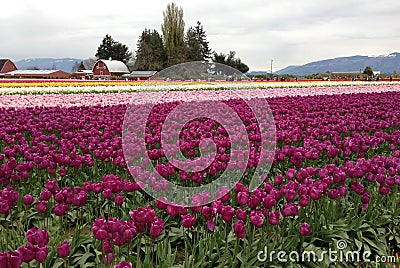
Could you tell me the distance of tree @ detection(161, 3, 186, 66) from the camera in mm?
53344

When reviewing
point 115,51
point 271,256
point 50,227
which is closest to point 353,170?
point 271,256

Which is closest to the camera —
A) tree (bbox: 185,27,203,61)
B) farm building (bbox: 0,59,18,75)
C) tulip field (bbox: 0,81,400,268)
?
tulip field (bbox: 0,81,400,268)

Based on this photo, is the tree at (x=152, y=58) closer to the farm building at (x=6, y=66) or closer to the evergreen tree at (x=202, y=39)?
the evergreen tree at (x=202, y=39)

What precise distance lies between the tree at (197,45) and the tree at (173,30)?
1538 mm

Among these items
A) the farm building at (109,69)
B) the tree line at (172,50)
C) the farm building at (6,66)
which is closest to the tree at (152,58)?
the tree line at (172,50)

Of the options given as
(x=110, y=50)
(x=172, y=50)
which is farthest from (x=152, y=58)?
(x=110, y=50)

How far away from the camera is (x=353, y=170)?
3.74 meters

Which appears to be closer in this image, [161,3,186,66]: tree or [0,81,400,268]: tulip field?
[0,81,400,268]: tulip field

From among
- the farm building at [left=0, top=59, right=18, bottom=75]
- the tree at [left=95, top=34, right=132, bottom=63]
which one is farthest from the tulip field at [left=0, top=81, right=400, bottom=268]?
the farm building at [left=0, top=59, right=18, bottom=75]

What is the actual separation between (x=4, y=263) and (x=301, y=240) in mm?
2080

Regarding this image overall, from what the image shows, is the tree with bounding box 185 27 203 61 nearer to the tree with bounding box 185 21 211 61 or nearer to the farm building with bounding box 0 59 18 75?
the tree with bounding box 185 21 211 61

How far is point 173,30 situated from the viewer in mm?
53875

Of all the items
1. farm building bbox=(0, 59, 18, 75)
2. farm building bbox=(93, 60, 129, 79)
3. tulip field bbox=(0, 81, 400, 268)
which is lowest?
tulip field bbox=(0, 81, 400, 268)

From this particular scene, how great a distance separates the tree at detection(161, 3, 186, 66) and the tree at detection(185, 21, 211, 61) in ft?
5.04
